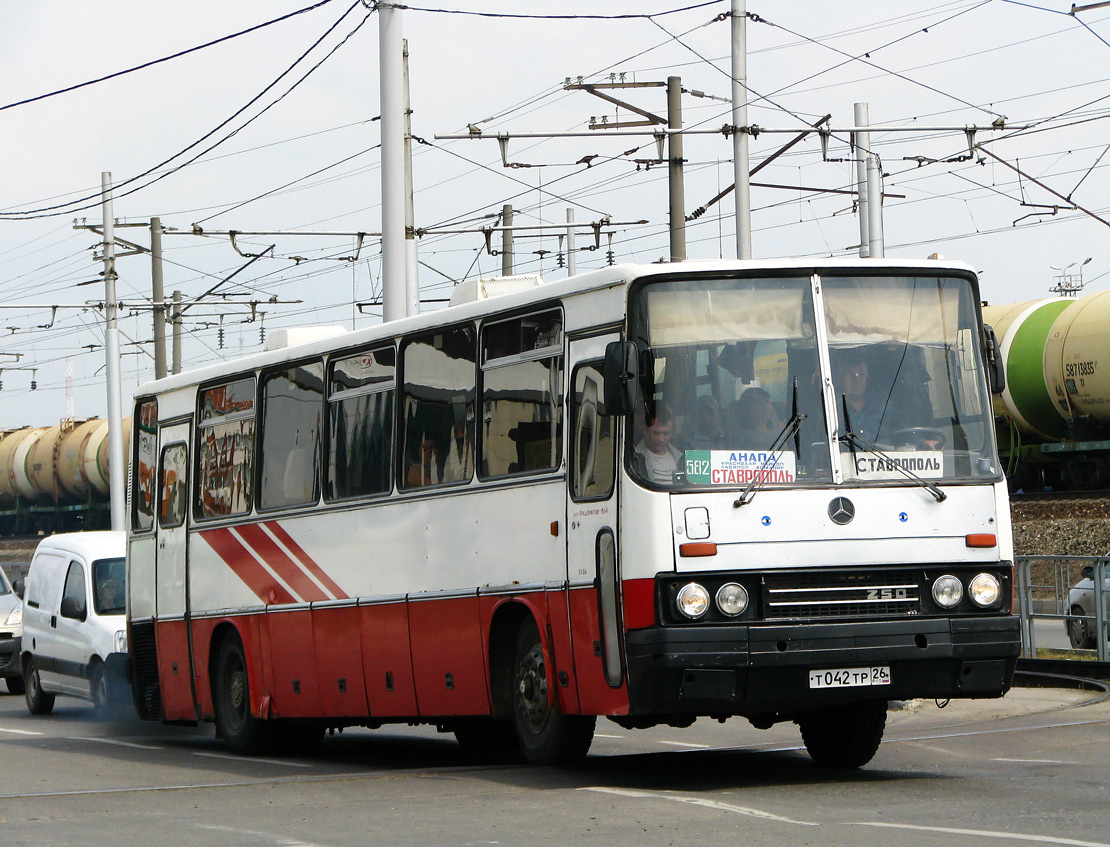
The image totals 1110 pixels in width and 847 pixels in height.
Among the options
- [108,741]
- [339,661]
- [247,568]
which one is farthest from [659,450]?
[108,741]

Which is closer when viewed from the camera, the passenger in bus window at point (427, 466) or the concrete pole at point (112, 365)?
the passenger in bus window at point (427, 466)

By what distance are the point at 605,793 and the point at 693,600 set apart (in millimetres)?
1196

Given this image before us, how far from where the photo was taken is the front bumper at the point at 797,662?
10305 mm

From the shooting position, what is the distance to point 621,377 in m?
10.4

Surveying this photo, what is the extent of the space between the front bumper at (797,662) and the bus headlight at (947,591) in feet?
0.33

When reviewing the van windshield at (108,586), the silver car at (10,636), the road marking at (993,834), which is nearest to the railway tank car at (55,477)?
the silver car at (10,636)

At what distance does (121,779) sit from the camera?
42.3ft

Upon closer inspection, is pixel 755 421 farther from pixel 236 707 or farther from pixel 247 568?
pixel 236 707

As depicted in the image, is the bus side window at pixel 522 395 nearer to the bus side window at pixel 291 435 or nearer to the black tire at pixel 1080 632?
the bus side window at pixel 291 435

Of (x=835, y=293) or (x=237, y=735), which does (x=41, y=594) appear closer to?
(x=237, y=735)

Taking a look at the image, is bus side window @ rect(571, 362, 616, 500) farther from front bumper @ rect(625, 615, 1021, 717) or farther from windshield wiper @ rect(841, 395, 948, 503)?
windshield wiper @ rect(841, 395, 948, 503)

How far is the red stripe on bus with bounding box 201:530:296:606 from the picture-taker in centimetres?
1481

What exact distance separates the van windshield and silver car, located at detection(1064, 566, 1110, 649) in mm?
10252

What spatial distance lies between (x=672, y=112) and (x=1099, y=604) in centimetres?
950
